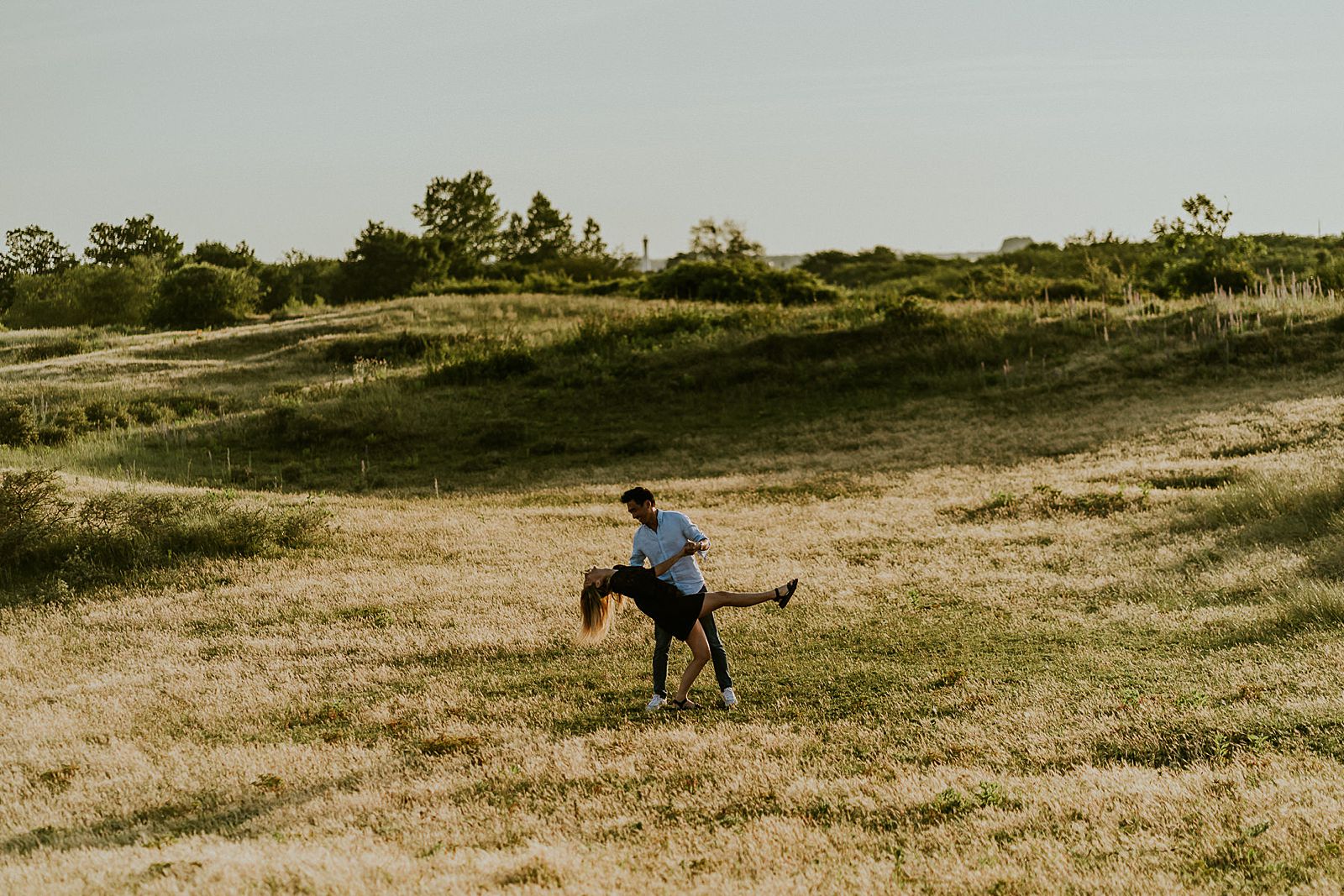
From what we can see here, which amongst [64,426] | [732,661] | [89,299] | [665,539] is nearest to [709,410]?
[64,426]

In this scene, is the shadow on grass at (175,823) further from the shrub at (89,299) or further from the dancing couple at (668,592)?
the shrub at (89,299)

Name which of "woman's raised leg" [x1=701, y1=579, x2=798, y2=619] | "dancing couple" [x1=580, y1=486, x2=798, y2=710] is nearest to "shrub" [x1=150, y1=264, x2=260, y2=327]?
"dancing couple" [x1=580, y1=486, x2=798, y2=710]

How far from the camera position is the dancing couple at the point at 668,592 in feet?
36.5

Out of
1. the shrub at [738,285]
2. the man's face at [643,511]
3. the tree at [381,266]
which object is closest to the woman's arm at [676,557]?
the man's face at [643,511]

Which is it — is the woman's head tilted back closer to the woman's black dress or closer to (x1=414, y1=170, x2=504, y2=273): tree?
the woman's black dress

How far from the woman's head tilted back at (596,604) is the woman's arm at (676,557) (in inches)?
21.1

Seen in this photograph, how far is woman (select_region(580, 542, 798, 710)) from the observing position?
1112 cm

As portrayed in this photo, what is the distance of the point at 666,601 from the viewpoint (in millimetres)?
11164

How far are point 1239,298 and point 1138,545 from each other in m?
31.6

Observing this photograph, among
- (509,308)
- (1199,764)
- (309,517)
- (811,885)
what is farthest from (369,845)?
(509,308)

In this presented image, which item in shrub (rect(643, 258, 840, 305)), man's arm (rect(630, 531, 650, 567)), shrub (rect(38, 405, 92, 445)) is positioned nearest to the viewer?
man's arm (rect(630, 531, 650, 567))

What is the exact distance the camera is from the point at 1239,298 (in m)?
46.0

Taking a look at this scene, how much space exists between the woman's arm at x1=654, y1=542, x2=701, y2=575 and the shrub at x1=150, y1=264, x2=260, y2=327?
7123cm

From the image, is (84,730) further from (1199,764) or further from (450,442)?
(450,442)
